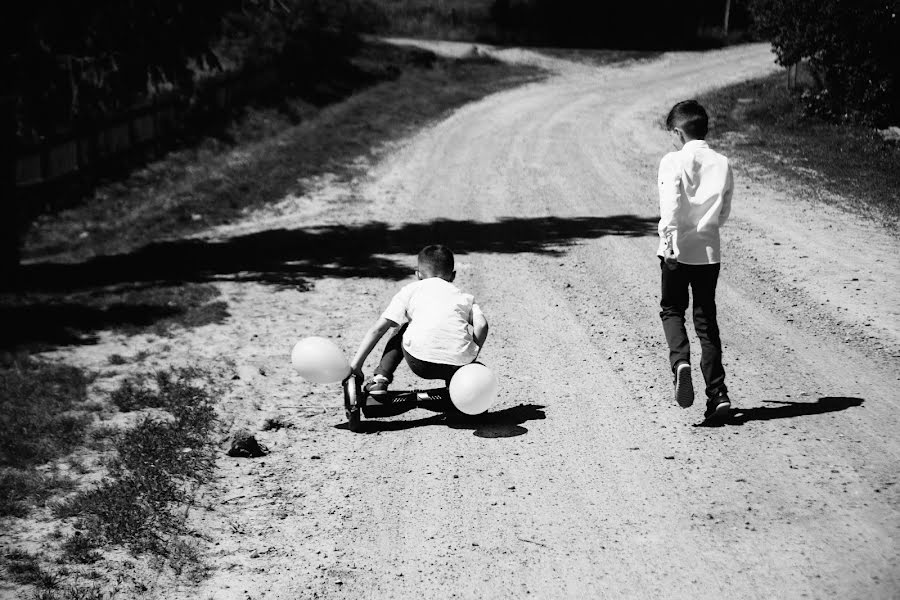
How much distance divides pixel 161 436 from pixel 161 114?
18.2 m

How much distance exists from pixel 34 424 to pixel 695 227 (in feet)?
18.2

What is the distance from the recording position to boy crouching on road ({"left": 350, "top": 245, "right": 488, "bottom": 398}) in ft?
21.8

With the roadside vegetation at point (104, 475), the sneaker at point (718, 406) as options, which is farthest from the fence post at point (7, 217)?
the sneaker at point (718, 406)

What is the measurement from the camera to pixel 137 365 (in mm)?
9383

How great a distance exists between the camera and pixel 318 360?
677 centimetres

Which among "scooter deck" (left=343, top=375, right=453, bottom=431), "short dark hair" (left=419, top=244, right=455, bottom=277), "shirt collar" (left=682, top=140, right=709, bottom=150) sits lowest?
"scooter deck" (left=343, top=375, right=453, bottom=431)

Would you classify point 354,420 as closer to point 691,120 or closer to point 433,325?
point 433,325

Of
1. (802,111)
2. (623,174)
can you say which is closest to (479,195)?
(623,174)

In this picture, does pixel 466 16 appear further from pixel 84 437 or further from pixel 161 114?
pixel 84 437

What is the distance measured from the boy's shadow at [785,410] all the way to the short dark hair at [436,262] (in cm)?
209

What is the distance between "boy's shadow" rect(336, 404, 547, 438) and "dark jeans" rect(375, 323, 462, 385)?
1.16ft

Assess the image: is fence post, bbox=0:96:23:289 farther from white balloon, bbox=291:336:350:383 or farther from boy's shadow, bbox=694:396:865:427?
boy's shadow, bbox=694:396:865:427

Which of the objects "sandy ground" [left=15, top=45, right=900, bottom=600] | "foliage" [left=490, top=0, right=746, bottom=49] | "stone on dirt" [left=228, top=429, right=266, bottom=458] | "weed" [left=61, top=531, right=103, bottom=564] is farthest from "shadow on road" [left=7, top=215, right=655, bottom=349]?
"foliage" [left=490, top=0, right=746, bottom=49]

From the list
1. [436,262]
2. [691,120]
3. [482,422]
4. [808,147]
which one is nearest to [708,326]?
[691,120]
